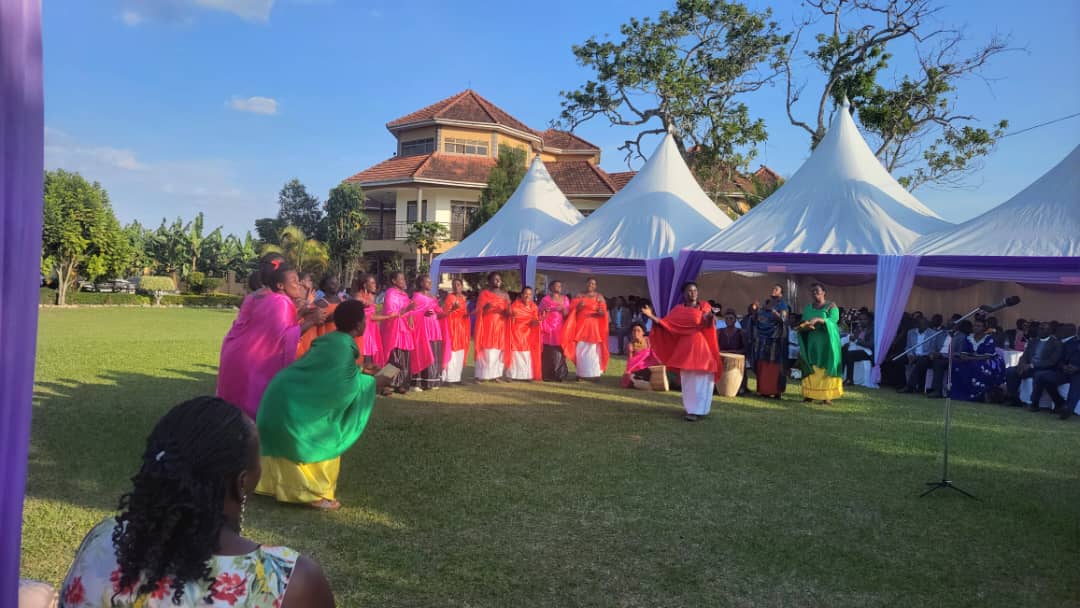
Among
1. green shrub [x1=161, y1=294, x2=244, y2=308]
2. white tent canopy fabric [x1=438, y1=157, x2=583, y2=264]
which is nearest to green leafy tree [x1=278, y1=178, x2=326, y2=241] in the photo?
green shrub [x1=161, y1=294, x2=244, y2=308]

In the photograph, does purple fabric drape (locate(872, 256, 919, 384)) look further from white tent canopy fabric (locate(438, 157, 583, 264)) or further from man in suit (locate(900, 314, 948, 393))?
white tent canopy fabric (locate(438, 157, 583, 264))

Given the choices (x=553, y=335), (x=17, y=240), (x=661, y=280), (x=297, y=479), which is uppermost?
(x=661, y=280)

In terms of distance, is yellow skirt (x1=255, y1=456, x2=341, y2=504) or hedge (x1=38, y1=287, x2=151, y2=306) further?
hedge (x1=38, y1=287, x2=151, y2=306)

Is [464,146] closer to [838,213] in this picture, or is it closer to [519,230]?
[519,230]

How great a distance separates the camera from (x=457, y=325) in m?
12.2

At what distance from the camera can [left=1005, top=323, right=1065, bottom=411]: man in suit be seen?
35.9 ft

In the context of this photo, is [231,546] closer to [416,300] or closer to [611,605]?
[611,605]

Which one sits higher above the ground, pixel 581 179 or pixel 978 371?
pixel 581 179

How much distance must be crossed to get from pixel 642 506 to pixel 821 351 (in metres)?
6.51

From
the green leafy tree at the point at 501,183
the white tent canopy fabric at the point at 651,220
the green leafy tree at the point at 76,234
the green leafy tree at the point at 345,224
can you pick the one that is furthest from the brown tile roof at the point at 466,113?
the white tent canopy fabric at the point at 651,220

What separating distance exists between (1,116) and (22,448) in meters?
0.78

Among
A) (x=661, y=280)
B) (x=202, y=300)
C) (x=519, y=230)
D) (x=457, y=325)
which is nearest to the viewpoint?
(x=457, y=325)

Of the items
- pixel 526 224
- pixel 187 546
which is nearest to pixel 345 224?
pixel 526 224

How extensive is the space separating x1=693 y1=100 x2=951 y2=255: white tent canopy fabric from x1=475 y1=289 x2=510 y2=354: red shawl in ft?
14.7
